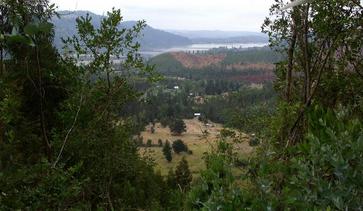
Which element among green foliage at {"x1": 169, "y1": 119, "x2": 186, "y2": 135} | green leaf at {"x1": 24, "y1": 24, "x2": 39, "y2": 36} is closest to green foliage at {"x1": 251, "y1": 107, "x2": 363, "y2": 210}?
green leaf at {"x1": 24, "y1": 24, "x2": 39, "y2": 36}

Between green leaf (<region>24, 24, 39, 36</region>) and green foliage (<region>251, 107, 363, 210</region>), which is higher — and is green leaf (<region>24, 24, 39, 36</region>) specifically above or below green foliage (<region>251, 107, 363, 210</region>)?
above

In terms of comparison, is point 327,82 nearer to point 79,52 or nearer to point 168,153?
point 79,52

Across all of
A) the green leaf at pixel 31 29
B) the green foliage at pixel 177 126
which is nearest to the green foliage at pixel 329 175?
the green leaf at pixel 31 29

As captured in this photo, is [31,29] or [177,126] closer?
[31,29]

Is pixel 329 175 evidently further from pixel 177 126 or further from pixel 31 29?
pixel 177 126

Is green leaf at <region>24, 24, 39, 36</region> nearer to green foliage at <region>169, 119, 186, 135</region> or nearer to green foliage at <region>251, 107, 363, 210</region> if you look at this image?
green foliage at <region>251, 107, 363, 210</region>

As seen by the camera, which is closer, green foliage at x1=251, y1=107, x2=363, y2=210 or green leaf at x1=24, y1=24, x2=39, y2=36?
green leaf at x1=24, y1=24, x2=39, y2=36

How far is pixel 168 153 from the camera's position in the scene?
341 ft

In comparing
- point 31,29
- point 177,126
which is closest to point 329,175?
point 31,29

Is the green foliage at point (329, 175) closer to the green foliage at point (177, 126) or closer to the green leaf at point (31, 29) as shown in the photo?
the green leaf at point (31, 29)

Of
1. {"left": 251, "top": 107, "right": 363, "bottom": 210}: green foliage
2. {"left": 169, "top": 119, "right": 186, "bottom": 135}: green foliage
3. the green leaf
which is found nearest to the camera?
the green leaf

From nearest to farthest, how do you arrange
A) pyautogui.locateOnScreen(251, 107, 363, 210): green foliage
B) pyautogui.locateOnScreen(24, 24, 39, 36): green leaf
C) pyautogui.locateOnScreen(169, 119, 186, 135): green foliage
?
pyautogui.locateOnScreen(24, 24, 39, 36): green leaf
pyautogui.locateOnScreen(251, 107, 363, 210): green foliage
pyautogui.locateOnScreen(169, 119, 186, 135): green foliage

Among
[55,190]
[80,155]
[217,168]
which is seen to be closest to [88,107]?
[80,155]

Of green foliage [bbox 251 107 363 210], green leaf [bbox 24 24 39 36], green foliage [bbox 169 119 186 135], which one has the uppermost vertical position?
green leaf [bbox 24 24 39 36]
